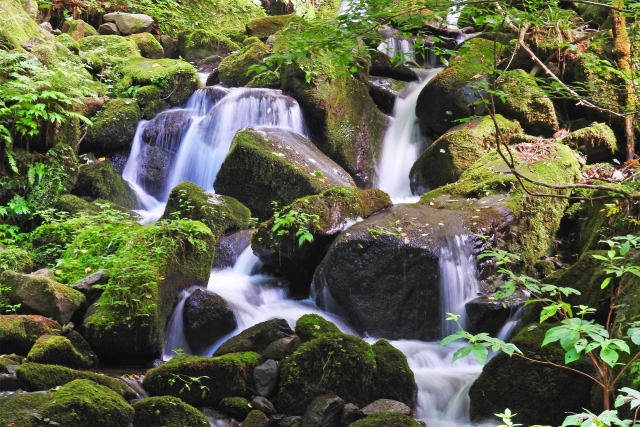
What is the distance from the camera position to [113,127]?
10.6 meters

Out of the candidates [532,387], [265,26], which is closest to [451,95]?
[532,387]

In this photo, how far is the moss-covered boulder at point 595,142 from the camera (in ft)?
29.3

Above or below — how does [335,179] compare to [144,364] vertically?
above

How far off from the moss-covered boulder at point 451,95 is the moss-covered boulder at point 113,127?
587cm

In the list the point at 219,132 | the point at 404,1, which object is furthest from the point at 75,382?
the point at 219,132

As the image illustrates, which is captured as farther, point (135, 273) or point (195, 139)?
point (195, 139)

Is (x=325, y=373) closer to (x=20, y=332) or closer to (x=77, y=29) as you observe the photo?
(x=20, y=332)

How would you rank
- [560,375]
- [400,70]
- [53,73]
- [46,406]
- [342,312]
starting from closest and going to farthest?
[46,406] < [560,375] < [342,312] < [53,73] < [400,70]

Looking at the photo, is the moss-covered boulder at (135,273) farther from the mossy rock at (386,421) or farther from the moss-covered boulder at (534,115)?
the moss-covered boulder at (534,115)

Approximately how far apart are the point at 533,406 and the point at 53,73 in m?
8.27

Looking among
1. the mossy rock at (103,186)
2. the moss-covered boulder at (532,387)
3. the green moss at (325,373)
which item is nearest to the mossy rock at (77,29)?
the mossy rock at (103,186)

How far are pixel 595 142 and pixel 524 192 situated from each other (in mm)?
2342

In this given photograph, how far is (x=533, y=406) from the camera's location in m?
4.41

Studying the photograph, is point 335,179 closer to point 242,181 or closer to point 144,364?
point 242,181
